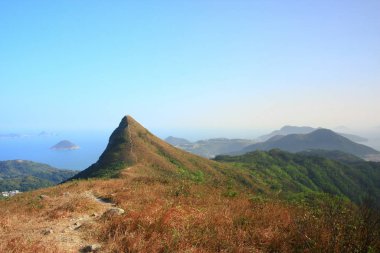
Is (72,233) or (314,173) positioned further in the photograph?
(314,173)

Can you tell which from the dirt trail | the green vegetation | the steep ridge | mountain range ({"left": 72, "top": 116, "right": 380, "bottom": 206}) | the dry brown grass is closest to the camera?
the dry brown grass

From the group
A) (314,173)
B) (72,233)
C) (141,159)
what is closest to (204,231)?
(72,233)

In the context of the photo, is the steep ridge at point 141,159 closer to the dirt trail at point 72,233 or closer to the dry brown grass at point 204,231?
the dirt trail at point 72,233

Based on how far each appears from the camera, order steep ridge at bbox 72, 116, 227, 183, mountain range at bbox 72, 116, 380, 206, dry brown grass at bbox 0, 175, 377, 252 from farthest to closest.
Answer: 1. steep ridge at bbox 72, 116, 227, 183
2. mountain range at bbox 72, 116, 380, 206
3. dry brown grass at bbox 0, 175, 377, 252

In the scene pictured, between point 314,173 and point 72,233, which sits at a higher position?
point 72,233

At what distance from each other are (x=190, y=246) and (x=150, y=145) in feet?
187

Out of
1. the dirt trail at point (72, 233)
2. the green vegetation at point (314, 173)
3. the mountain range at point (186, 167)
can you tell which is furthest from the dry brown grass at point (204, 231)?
the green vegetation at point (314, 173)

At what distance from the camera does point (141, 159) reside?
53594 mm

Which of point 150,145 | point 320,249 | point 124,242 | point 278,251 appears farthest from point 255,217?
point 150,145

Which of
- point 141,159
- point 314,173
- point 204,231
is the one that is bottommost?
point 314,173

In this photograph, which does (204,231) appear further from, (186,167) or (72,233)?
(186,167)

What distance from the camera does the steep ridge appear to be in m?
49.4

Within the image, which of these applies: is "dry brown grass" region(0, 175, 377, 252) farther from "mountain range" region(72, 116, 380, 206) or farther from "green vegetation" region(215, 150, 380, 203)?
"green vegetation" region(215, 150, 380, 203)

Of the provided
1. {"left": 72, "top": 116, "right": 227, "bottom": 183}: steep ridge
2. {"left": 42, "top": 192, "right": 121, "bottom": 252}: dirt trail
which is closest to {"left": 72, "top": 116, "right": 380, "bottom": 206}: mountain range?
{"left": 72, "top": 116, "right": 227, "bottom": 183}: steep ridge
